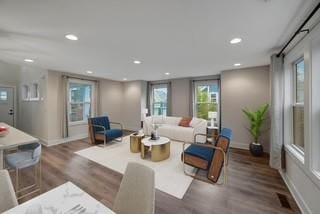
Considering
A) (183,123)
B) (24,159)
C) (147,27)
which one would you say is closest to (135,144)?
(183,123)

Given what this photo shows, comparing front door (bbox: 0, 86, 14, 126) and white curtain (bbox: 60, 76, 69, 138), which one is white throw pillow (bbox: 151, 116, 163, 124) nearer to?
white curtain (bbox: 60, 76, 69, 138)

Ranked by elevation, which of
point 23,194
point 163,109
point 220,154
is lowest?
point 23,194

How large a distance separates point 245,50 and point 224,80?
184 cm

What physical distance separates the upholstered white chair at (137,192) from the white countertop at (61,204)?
0.18 meters

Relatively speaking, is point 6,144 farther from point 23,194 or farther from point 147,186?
point 147,186

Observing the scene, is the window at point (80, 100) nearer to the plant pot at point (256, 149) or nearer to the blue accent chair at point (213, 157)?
the blue accent chair at point (213, 157)

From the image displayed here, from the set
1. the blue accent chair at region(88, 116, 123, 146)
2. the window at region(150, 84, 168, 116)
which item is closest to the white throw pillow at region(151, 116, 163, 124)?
the window at region(150, 84, 168, 116)

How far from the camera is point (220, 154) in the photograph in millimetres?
2232

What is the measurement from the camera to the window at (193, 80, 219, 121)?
213 inches

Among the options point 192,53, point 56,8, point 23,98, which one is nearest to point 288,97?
point 192,53

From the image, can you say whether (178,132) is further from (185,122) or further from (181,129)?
(185,122)

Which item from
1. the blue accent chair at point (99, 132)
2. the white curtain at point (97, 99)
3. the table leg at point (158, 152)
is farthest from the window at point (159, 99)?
the table leg at point (158, 152)

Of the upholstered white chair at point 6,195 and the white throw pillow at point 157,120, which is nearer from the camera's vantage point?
the upholstered white chair at point 6,195

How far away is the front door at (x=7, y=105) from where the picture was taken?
5.57 m
